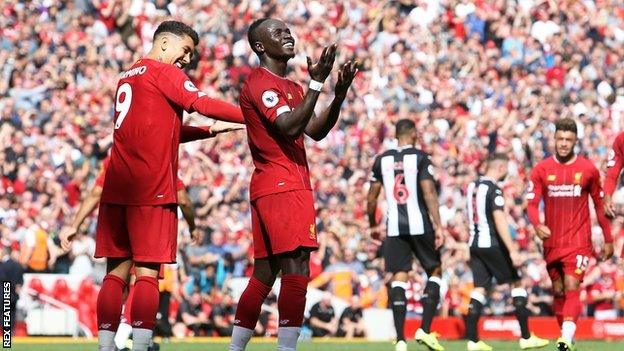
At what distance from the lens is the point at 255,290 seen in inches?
428

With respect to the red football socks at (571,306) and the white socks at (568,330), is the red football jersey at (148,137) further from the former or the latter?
the red football socks at (571,306)

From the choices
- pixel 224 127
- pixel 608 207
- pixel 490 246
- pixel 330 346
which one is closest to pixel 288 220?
pixel 224 127

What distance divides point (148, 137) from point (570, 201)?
21.4ft

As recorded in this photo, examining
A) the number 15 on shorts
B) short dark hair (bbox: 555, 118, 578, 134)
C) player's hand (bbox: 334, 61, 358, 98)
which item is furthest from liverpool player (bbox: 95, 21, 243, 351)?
the number 15 on shorts

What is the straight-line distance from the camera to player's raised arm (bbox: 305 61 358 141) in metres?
9.57

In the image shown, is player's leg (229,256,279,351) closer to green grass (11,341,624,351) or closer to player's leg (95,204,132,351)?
player's leg (95,204,132,351)

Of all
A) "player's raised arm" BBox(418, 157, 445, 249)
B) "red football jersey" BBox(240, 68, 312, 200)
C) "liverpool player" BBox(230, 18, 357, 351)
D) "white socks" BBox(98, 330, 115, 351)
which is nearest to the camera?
"white socks" BBox(98, 330, 115, 351)

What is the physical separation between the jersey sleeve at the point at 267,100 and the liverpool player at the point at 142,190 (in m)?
0.44

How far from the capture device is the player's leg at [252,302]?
427 inches

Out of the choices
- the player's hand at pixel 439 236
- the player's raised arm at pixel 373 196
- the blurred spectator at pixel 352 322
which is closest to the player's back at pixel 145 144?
the player's hand at pixel 439 236

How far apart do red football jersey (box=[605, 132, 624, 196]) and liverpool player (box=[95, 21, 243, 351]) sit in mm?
6022

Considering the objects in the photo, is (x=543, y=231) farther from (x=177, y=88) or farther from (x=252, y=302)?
(x=177, y=88)

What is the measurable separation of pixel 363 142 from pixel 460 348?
937cm

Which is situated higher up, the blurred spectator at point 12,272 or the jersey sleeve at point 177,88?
the jersey sleeve at point 177,88
